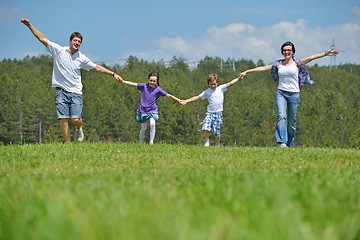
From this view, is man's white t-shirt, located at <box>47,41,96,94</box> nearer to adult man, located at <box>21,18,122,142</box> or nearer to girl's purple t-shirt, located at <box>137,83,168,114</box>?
adult man, located at <box>21,18,122,142</box>

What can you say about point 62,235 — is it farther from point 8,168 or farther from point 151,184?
point 8,168

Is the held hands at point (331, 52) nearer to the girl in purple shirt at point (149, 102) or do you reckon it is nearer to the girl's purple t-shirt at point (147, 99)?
the girl in purple shirt at point (149, 102)

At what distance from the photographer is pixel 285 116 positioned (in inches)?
420

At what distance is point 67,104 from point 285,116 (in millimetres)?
6163

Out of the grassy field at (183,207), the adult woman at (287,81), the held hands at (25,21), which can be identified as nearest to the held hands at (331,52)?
the adult woman at (287,81)

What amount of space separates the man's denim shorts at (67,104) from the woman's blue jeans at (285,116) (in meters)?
5.71

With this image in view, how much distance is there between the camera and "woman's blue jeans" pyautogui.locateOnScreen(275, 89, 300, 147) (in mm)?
10711

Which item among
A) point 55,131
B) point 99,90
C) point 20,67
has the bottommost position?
point 55,131

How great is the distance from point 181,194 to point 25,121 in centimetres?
10375

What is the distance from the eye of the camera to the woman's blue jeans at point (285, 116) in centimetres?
1071

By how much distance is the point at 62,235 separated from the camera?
1953mm

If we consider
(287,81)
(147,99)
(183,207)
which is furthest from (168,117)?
(183,207)

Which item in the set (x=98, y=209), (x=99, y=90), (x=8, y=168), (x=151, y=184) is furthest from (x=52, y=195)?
(x=99, y=90)

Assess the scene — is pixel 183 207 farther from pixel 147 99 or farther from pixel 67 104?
pixel 147 99
